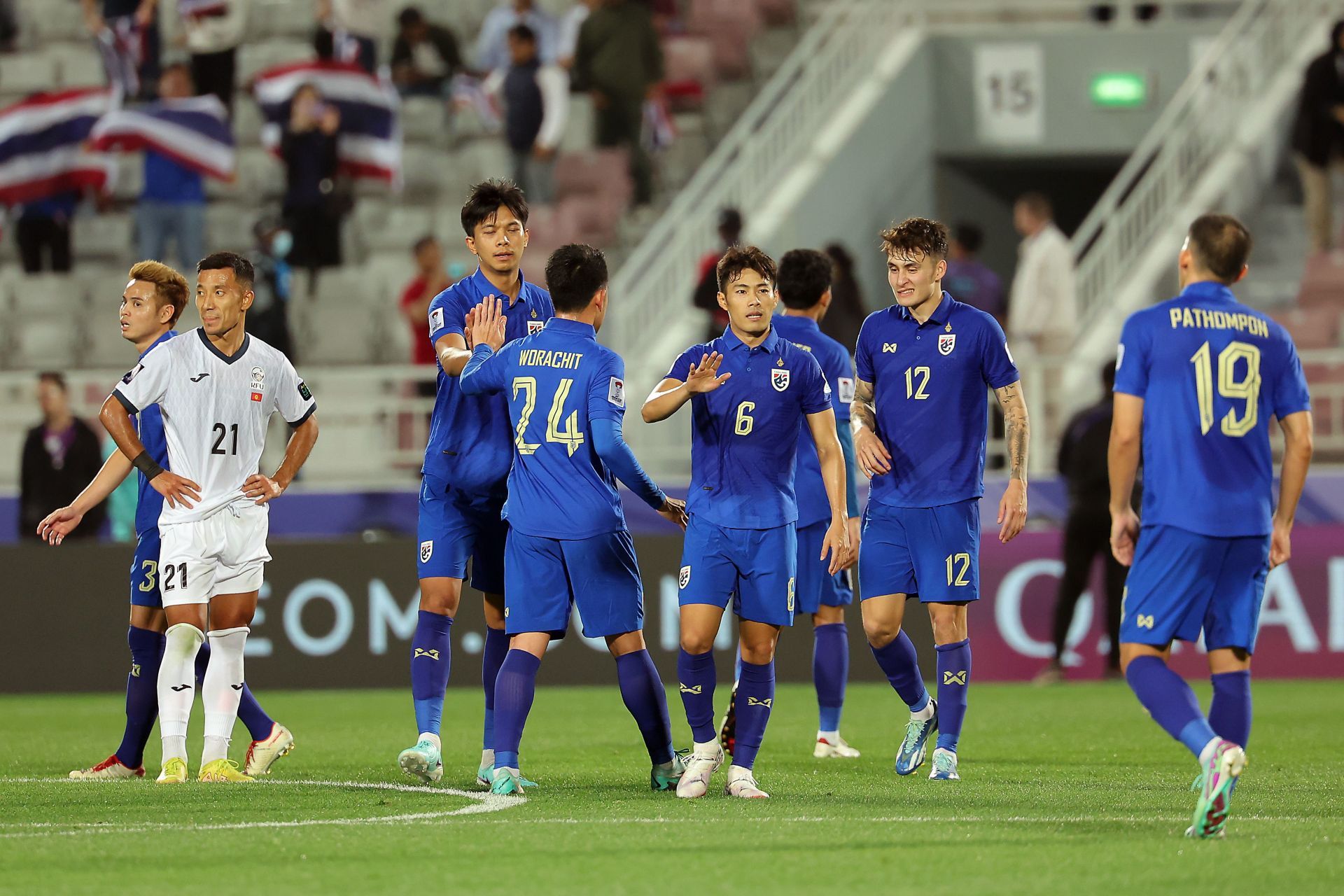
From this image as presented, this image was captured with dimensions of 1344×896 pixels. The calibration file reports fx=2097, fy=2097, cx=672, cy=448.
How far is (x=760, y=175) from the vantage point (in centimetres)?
1966

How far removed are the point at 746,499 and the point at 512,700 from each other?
3.69 feet

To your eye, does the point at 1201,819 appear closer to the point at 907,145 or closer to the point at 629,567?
the point at 629,567

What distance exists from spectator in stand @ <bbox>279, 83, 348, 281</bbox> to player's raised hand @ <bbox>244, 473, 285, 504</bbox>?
425 inches

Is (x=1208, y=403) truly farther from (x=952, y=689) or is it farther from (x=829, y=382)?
(x=829, y=382)

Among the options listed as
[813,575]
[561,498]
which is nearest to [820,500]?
[813,575]

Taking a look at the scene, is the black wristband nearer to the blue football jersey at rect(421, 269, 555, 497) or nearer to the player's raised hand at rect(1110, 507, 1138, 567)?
the blue football jersey at rect(421, 269, 555, 497)

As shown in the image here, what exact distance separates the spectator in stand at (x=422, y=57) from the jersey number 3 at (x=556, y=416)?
1376 cm

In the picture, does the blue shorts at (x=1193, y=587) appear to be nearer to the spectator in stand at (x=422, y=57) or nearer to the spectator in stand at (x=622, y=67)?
the spectator in stand at (x=622, y=67)

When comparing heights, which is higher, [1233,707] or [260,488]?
[260,488]

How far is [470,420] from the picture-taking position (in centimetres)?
831

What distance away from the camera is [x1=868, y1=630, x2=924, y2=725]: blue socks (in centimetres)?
893

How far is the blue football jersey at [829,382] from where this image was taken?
30.7ft

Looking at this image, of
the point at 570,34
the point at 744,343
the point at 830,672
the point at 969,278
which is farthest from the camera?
the point at 570,34

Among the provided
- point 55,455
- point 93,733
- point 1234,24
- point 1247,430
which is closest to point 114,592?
point 55,455
